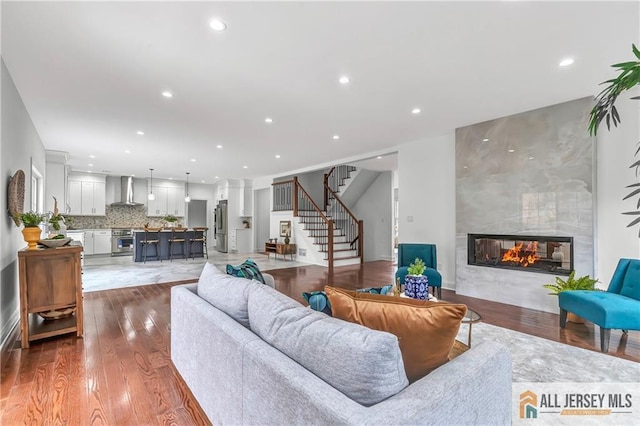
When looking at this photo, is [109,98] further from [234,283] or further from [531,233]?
[531,233]

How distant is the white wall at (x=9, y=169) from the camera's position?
2.90 meters

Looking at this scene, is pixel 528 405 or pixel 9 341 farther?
pixel 9 341

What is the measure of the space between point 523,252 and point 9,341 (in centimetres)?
629

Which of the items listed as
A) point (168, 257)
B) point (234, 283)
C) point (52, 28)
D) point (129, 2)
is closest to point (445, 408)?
point (234, 283)

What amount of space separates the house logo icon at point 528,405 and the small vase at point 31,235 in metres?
4.51

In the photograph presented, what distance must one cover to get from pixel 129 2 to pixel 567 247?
5326mm

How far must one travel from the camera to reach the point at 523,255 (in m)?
4.27

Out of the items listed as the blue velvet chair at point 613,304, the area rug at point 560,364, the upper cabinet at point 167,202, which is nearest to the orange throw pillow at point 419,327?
the area rug at point 560,364

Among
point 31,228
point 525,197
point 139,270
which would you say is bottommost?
point 139,270

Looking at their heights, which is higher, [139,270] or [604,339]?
[604,339]

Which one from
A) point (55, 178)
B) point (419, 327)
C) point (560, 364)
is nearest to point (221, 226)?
point (55, 178)

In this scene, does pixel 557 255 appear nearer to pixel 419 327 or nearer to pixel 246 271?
pixel 419 327

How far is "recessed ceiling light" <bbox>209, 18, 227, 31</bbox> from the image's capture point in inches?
87.5

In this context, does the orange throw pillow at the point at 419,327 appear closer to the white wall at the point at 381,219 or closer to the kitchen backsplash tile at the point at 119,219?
the white wall at the point at 381,219
